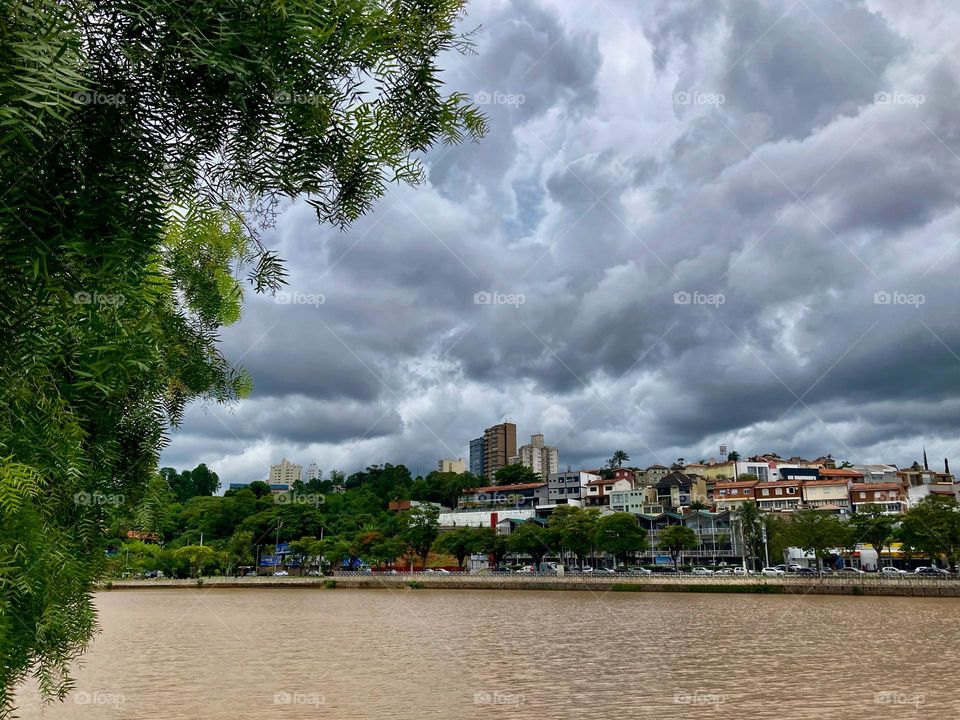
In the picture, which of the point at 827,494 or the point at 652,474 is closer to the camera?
the point at 827,494

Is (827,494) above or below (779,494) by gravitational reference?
below

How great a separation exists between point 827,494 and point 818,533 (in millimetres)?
37813

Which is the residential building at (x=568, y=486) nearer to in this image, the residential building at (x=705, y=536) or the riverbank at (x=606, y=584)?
the residential building at (x=705, y=536)

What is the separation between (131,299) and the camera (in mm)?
3482

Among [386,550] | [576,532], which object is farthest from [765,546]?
[386,550]

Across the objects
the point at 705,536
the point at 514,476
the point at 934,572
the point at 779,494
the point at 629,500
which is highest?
the point at 514,476

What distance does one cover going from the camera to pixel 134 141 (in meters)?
3.33

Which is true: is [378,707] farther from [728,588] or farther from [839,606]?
[728,588]

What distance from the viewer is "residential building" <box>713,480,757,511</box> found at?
10013 centimetres

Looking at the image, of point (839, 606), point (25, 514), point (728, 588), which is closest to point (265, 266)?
point (25, 514)

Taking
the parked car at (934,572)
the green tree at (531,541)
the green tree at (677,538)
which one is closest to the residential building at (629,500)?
the green tree at (531,541)

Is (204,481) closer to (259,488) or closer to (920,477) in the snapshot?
(259,488)

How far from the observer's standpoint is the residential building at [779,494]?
95.2m

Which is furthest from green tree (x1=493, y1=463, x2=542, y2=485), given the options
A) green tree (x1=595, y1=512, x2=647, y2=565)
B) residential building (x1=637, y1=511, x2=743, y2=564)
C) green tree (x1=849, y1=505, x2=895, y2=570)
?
green tree (x1=849, y1=505, x2=895, y2=570)
